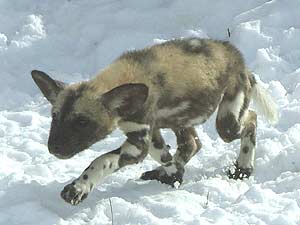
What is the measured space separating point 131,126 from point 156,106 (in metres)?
0.32

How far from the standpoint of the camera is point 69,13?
34.2 feet

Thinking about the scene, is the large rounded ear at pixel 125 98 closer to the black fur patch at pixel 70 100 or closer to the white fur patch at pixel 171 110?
the black fur patch at pixel 70 100

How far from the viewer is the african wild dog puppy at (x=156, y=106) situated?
6.38 meters

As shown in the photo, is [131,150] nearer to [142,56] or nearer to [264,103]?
[142,56]

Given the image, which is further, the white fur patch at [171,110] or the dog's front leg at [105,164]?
the white fur patch at [171,110]

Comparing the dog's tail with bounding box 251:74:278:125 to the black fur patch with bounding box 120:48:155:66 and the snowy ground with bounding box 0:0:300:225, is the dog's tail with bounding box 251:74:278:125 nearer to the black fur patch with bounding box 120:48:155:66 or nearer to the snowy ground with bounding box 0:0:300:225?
the snowy ground with bounding box 0:0:300:225

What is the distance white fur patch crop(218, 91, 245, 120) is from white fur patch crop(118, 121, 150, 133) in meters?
1.05

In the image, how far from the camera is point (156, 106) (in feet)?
22.5

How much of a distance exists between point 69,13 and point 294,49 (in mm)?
2822

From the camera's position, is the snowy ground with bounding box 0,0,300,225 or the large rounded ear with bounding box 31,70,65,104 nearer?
the snowy ground with bounding box 0,0,300,225

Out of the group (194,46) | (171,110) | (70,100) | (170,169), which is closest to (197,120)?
(171,110)

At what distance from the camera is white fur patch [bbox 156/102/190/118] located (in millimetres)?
6938

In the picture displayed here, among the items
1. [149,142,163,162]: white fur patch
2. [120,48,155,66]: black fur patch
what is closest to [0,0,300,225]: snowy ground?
[149,142,163,162]: white fur patch

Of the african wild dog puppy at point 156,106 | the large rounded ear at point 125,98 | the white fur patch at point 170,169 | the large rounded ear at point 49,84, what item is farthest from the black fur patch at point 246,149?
the large rounded ear at point 49,84
